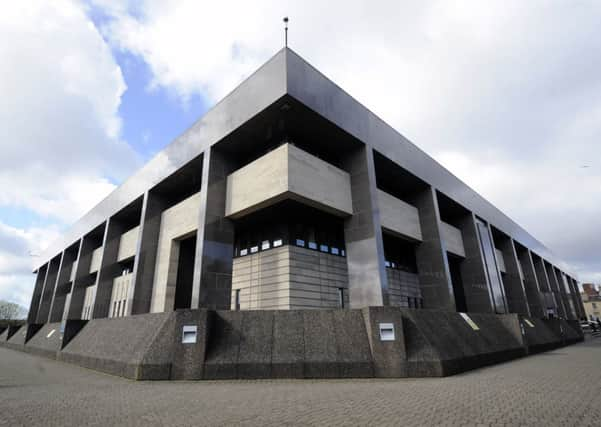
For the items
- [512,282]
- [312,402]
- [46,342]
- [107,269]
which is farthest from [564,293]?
[46,342]

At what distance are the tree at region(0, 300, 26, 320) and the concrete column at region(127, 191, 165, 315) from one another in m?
98.3

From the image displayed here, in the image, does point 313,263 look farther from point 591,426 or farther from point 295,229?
point 591,426

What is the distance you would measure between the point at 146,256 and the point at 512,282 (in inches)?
1603

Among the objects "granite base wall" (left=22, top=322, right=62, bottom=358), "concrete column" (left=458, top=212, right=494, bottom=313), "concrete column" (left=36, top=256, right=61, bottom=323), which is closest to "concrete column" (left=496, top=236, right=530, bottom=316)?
"concrete column" (left=458, top=212, right=494, bottom=313)

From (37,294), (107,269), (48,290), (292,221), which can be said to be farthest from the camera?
(37,294)

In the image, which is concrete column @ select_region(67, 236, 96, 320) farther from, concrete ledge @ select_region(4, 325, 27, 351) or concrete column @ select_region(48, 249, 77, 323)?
concrete column @ select_region(48, 249, 77, 323)

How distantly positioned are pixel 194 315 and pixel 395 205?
17315 millimetres

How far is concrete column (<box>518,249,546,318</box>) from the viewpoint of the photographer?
145ft

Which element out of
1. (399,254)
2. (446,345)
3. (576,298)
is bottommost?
(446,345)

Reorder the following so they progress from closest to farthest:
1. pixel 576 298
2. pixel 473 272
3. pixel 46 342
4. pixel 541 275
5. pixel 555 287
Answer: pixel 46 342 → pixel 473 272 → pixel 541 275 → pixel 555 287 → pixel 576 298

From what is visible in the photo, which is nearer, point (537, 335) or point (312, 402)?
point (312, 402)

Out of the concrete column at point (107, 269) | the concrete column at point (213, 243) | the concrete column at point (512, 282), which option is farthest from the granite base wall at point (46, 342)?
the concrete column at point (512, 282)

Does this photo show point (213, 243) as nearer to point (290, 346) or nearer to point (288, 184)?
point (288, 184)

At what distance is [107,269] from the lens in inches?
1256
